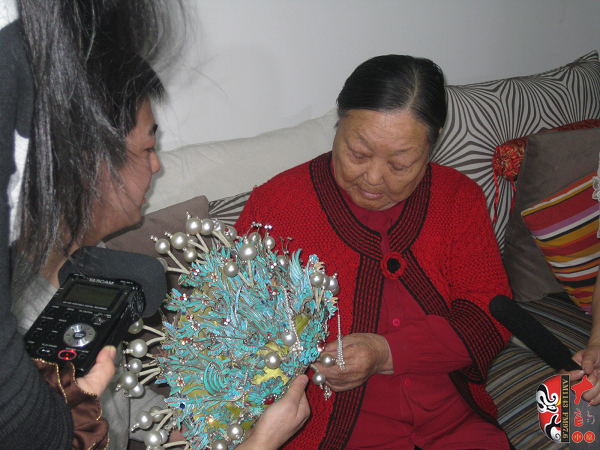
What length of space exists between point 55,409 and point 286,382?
14.0 inches

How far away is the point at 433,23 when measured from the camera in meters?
2.11

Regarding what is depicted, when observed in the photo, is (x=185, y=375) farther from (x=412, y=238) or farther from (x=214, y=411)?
(x=412, y=238)

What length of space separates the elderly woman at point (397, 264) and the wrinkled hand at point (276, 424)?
238 millimetres

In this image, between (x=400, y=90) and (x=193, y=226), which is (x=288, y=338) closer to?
(x=193, y=226)

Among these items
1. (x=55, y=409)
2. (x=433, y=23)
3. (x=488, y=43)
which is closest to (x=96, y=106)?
(x=55, y=409)

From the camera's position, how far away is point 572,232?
1557mm

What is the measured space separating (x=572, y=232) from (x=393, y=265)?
0.70m

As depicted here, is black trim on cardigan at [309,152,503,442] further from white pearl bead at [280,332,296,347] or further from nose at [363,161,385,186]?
white pearl bead at [280,332,296,347]

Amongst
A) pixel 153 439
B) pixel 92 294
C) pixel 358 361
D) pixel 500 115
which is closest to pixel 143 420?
pixel 153 439

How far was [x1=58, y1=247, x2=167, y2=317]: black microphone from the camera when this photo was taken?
0.79 metres

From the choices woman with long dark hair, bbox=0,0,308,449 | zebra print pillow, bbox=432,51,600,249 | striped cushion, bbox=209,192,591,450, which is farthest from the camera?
zebra print pillow, bbox=432,51,600,249

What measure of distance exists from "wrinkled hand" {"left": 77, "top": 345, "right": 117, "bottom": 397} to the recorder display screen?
69 millimetres

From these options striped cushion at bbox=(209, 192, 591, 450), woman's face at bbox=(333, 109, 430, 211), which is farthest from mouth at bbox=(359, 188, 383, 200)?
striped cushion at bbox=(209, 192, 591, 450)

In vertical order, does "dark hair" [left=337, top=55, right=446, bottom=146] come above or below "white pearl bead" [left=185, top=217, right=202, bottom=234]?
above
